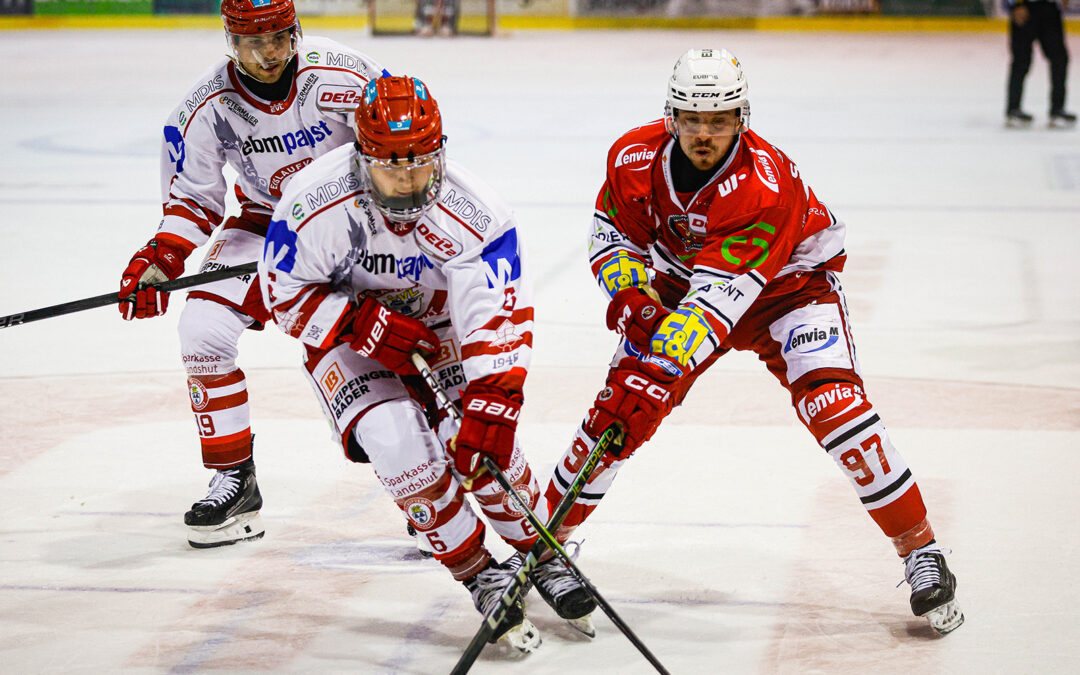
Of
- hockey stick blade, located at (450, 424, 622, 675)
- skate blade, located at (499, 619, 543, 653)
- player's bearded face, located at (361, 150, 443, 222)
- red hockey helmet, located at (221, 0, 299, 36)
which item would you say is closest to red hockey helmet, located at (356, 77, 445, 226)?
player's bearded face, located at (361, 150, 443, 222)

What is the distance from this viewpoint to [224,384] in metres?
3.67

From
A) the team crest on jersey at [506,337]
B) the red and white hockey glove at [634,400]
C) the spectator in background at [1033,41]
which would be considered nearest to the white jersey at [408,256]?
the team crest on jersey at [506,337]

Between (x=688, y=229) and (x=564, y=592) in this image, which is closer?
(x=564, y=592)

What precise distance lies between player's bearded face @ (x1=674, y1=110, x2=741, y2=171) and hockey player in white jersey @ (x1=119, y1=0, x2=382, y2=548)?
3.50 ft

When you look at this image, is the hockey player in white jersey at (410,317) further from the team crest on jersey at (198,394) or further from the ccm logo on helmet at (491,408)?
the team crest on jersey at (198,394)

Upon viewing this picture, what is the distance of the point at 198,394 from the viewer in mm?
3678

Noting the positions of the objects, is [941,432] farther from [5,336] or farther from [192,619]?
[5,336]

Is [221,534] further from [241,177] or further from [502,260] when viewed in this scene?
[502,260]

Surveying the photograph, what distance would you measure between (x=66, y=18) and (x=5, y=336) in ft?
55.0

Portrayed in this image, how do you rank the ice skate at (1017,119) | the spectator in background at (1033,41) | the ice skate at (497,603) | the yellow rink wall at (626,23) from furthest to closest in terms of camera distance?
1. the yellow rink wall at (626,23)
2. the ice skate at (1017,119)
3. the spectator in background at (1033,41)
4. the ice skate at (497,603)

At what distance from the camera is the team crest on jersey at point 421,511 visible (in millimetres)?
2936

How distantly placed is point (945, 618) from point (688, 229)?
112cm

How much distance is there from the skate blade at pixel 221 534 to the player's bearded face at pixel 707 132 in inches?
64.4

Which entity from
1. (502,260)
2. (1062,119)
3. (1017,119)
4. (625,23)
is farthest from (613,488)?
(625,23)
